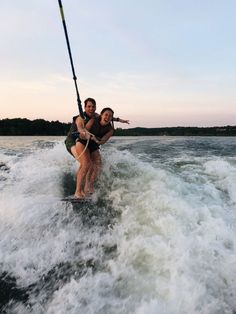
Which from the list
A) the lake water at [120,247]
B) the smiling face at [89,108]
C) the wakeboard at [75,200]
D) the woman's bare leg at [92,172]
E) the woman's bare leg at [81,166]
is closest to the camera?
the lake water at [120,247]

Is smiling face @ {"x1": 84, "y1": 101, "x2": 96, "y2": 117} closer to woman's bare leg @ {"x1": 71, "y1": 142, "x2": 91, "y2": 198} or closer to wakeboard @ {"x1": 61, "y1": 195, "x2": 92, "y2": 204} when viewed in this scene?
woman's bare leg @ {"x1": 71, "y1": 142, "x2": 91, "y2": 198}

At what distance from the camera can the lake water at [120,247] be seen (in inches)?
183

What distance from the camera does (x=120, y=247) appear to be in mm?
5785

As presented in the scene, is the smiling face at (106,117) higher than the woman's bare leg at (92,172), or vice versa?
the smiling face at (106,117)

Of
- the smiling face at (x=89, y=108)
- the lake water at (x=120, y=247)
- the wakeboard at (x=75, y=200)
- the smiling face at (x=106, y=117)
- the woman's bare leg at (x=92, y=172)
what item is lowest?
the lake water at (x=120, y=247)

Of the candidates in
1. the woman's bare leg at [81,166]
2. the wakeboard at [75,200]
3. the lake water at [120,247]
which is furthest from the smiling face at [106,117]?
the wakeboard at [75,200]

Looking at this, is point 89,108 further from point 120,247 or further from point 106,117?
point 120,247

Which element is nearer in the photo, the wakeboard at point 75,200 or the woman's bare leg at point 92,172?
the wakeboard at point 75,200

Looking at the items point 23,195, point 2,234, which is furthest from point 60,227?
point 23,195

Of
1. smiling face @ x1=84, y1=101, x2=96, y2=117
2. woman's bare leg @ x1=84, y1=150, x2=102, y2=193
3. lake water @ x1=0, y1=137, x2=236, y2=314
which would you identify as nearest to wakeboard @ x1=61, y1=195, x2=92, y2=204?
lake water @ x1=0, y1=137, x2=236, y2=314

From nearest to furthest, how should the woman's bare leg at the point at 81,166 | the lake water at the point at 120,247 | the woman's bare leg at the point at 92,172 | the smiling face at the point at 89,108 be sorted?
the lake water at the point at 120,247
the woman's bare leg at the point at 81,166
the smiling face at the point at 89,108
the woman's bare leg at the point at 92,172

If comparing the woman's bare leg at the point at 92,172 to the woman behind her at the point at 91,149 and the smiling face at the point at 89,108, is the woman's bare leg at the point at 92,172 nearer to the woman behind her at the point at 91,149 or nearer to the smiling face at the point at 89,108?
the woman behind her at the point at 91,149

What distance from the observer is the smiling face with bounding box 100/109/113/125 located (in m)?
7.82

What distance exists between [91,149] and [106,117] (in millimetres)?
834
